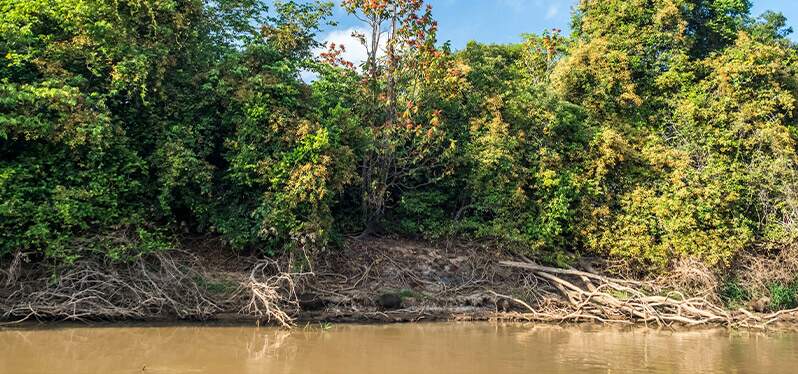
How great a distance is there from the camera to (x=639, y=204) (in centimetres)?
1224

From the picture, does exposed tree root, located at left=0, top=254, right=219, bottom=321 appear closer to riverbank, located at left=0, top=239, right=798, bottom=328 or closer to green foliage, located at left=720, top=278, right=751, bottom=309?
riverbank, located at left=0, top=239, right=798, bottom=328

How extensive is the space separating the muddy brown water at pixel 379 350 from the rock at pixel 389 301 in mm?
909

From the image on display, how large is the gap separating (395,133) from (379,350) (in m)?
5.82

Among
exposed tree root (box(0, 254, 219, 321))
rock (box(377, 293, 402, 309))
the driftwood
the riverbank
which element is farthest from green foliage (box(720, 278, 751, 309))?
exposed tree root (box(0, 254, 219, 321))

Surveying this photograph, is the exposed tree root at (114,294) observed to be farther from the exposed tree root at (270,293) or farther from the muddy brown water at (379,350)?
the exposed tree root at (270,293)

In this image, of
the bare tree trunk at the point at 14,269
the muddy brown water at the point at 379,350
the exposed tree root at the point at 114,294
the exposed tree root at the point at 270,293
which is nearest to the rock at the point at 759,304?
the muddy brown water at the point at 379,350

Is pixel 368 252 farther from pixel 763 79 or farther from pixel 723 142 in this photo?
pixel 763 79

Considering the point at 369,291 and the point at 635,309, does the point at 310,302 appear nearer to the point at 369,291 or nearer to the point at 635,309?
the point at 369,291

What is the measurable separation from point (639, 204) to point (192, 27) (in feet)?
31.1

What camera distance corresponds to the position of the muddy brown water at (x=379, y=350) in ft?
21.4

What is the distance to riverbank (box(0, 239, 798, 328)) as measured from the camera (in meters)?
8.98

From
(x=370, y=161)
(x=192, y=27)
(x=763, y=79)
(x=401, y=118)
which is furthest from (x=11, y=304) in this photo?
(x=763, y=79)

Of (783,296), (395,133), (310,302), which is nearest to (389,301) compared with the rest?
(310,302)

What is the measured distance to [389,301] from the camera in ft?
34.7
